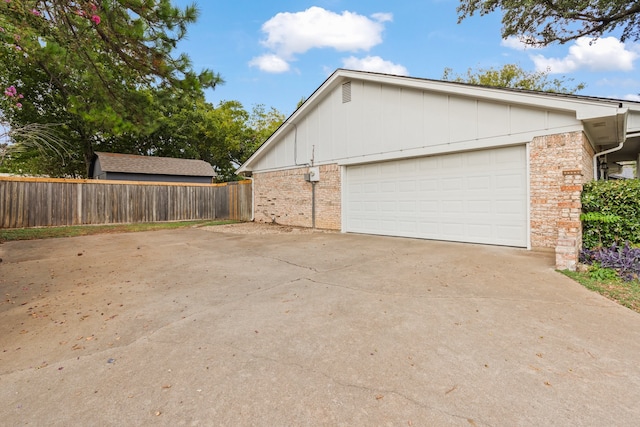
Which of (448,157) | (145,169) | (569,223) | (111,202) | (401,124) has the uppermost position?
(145,169)

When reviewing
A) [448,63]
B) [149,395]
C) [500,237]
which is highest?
[448,63]

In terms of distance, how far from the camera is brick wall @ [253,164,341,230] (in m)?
10.2

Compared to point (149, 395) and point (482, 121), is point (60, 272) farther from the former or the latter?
point (482, 121)

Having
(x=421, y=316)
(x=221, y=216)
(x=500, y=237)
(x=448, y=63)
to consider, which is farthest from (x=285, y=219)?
(x=448, y=63)

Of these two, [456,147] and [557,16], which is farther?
[557,16]

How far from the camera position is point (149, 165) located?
18.8 metres

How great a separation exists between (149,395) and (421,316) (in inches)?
93.3

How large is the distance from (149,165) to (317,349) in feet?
65.1

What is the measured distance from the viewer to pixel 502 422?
1.61 m

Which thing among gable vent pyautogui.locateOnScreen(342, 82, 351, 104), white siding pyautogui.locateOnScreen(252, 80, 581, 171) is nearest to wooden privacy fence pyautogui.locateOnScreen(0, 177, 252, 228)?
white siding pyautogui.locateOnScreen(252, 80, 581, 171)

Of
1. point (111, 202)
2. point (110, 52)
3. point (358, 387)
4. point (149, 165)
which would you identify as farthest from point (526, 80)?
point (111, 202)

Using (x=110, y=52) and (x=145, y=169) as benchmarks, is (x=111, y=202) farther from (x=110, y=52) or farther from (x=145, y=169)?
(x=110, y=52)

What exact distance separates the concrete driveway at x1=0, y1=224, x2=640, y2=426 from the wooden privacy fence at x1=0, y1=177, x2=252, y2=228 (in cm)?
836

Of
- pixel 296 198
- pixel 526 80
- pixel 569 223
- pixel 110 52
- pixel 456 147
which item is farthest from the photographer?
pixel 526 80
